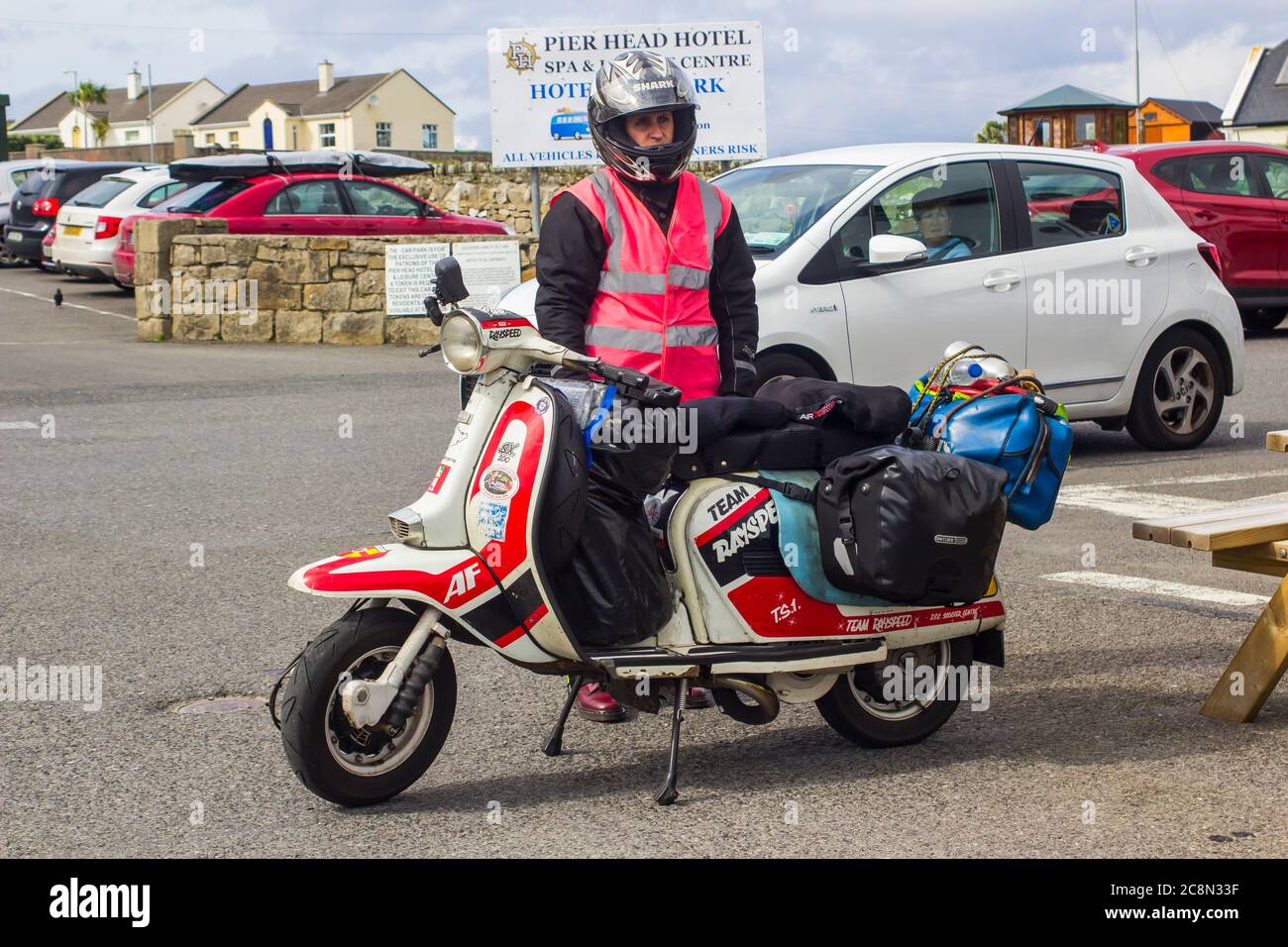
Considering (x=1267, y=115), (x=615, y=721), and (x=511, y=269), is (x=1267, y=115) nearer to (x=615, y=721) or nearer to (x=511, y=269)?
(x=511, y=269)

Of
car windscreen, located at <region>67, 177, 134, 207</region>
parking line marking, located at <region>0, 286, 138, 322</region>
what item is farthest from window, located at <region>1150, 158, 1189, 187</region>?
car windscreen, located at <region>67, 177, 134, 207</region>

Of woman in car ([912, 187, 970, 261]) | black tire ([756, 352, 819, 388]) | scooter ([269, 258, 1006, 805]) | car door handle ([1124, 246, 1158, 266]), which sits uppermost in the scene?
woman in car ([912, 187, 970, 261])

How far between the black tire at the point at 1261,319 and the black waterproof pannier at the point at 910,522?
50.5 feet

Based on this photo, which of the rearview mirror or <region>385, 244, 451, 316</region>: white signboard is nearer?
the rearview mirror

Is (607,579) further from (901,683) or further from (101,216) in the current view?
(101,216)

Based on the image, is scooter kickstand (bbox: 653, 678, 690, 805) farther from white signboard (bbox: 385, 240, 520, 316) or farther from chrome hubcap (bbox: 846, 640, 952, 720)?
white signboard (bbox: 385, 240, 520, 316)

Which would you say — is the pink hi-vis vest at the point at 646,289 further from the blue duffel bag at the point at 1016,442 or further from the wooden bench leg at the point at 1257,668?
the wooden bench leg at the point at 1257,668

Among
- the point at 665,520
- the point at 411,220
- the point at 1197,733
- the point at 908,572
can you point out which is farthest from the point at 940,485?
the point at 411,220

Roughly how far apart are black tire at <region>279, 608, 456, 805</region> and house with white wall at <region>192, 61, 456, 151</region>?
10189 centimetres

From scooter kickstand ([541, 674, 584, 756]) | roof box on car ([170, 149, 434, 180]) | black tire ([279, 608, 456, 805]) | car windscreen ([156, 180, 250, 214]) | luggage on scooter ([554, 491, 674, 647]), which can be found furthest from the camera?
roof box on car ([170, 149, 434, 180])

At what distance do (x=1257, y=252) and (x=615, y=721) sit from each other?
1409cm

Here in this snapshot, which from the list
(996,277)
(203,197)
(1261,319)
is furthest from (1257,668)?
(203,197)

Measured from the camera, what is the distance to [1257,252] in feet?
57.7

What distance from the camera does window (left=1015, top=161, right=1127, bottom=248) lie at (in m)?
10.3
